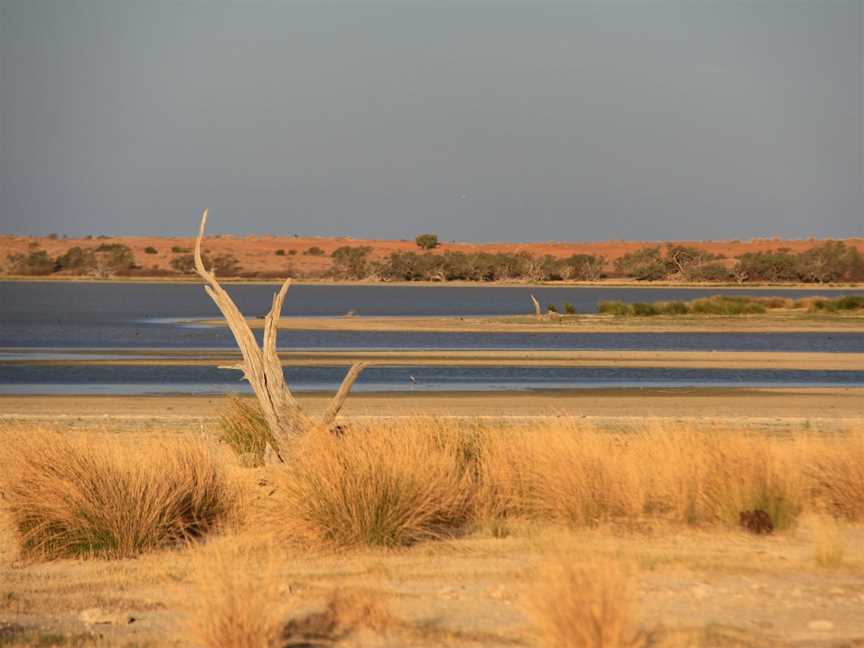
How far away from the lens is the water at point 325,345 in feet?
99.2

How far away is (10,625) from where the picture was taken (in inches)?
345

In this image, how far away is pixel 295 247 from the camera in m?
164

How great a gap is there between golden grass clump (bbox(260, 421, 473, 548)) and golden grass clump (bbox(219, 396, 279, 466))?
2.19 metres

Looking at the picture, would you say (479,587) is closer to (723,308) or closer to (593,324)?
(593,324)

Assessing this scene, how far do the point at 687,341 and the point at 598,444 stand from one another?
33.3 m

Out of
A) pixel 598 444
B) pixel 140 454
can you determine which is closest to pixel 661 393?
pixel 598 444

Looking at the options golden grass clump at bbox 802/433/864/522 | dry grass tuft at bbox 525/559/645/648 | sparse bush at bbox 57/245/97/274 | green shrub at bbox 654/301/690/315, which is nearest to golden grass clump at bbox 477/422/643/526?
golden grass clump at bbox 802/433/864/522

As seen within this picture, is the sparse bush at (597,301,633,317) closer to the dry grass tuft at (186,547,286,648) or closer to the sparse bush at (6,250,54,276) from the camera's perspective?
the dry grass tuft at (186,547,286,648)

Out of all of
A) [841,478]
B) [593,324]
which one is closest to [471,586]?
[841,478]

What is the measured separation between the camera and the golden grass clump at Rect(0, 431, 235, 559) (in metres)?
11.0

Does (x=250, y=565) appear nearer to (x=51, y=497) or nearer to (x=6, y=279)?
(x=51, y=497)

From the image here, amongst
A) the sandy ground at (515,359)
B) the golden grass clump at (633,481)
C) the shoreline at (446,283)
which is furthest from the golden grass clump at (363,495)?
the shoreline at (446,283)

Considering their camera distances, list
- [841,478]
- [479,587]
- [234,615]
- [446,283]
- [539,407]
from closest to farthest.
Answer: [234,615] → [479,587] → [841,478] → [539,407] → [446,283]

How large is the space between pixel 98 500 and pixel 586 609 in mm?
5231
